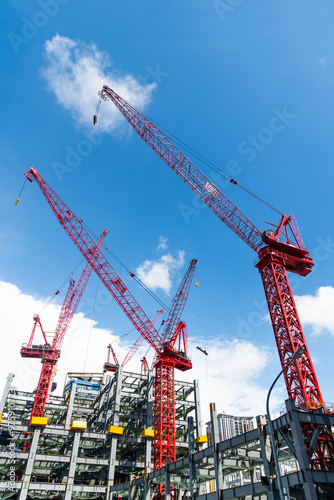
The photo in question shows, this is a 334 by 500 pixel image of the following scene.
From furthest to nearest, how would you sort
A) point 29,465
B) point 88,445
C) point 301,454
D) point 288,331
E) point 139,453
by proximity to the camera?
point 139,453 < point 88,445 < point 29,465 < point 288,331 < point 301,454

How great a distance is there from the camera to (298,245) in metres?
62.9

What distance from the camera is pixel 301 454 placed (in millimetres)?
Result: 29688

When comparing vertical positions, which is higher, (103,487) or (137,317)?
(137,317)

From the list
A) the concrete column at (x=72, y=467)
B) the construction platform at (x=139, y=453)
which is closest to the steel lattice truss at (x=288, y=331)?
the construction platform at (x=139, y=453)

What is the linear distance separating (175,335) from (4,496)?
46.0m

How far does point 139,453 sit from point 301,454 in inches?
2316

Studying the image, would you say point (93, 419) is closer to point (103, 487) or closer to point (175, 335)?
point (103, 487)

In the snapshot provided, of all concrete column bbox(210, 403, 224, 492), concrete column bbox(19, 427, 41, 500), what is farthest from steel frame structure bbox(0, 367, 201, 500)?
concrete column bbox(210, 403, 224, 492)

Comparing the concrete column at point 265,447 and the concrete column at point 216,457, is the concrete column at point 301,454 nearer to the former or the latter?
the concrete column at point 265,447

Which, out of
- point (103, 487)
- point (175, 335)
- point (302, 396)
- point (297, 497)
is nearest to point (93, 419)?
point (103, 487)

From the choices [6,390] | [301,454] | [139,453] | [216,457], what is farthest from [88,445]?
[301,454]

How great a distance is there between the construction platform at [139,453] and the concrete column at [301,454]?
7 centimetres

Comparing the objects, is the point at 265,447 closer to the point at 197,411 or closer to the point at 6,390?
the point at 197,411

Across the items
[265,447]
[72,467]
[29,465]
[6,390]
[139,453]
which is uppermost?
[6,390]
